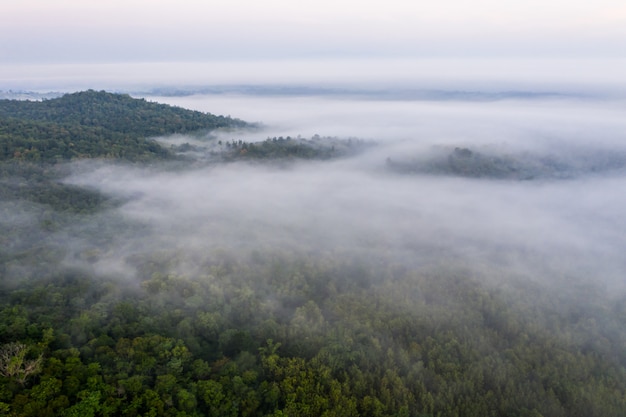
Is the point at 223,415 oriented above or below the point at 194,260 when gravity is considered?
below

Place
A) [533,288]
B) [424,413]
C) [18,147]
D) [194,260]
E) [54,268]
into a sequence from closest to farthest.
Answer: [424,413], [54,268], [194,260], [533,288], [18,147]

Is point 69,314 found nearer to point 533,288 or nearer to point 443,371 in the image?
point 443,371

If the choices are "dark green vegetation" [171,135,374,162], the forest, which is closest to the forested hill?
the forest

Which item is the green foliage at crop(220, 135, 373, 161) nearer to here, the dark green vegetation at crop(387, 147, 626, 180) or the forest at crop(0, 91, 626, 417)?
the dark green vegetation at crop(387, 147, 626, 180)

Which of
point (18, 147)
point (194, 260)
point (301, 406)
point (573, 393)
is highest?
point (18, 147)

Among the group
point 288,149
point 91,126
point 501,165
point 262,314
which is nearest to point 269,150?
point 288,149

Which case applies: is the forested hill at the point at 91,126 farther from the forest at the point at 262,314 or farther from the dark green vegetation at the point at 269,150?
the dark green vegetation at the point at 269,150

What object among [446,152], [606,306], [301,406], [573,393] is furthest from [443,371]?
[446,152]
